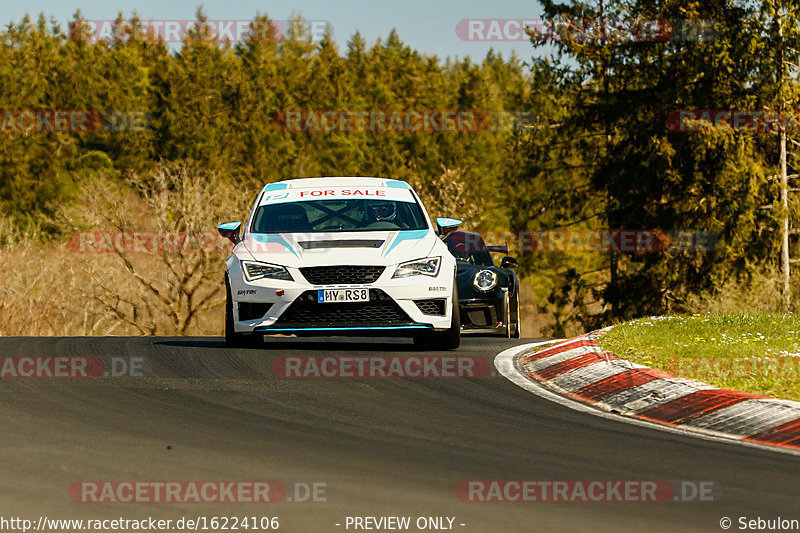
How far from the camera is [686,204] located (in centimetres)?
3838

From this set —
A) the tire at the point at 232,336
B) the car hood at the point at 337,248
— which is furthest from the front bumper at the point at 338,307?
the tire at the point at 232,336

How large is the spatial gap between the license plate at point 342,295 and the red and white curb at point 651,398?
1571mm

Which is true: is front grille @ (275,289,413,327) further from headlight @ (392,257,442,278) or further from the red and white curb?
the red and white curb

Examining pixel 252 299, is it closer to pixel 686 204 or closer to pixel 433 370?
pixel 433 370

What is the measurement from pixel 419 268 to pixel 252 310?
1821 mm

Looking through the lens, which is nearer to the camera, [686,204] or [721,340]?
[721,340]

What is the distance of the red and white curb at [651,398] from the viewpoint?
293 inches

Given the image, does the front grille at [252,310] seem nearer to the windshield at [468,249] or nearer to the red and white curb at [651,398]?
the red and white curb at [651,398]

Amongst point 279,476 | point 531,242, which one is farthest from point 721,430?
point 531,242

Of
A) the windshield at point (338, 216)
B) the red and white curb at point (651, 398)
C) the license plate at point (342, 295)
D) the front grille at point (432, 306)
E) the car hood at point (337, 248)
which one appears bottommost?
the red and white curb at point (651, 398)

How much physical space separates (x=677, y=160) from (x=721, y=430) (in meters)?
32.2

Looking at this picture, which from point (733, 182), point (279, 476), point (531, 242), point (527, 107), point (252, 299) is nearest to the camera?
point (279, 476)

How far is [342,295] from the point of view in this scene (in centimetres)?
1168

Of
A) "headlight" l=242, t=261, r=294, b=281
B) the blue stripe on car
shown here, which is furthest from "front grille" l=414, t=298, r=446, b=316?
"headlight" l=242, t=261, r=294, b=281
